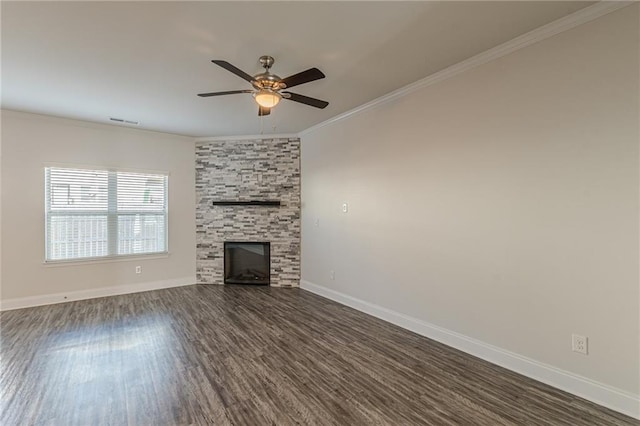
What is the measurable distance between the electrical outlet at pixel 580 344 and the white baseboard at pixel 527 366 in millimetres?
192

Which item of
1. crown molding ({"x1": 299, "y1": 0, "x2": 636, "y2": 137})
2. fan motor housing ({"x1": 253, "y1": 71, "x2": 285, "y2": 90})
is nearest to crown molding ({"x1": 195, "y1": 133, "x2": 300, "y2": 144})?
crown molding ({"x1": 299, "y1": 0, "x2": 636, "y2": 137})

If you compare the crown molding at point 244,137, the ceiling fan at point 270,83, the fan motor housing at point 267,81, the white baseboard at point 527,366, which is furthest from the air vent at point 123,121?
the white baseboard at point 527,366

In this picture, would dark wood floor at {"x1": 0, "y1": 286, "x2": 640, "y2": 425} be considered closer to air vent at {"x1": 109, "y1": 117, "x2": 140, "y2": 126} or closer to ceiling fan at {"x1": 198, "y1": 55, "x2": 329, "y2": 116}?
ceiling fan at {"x1": 198, "y1": 55, "x2": 329, "y2": 116}

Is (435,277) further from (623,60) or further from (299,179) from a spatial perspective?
(299,179)

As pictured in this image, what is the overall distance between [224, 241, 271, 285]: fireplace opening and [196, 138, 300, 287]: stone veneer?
0.10m

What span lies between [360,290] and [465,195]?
1936 mm

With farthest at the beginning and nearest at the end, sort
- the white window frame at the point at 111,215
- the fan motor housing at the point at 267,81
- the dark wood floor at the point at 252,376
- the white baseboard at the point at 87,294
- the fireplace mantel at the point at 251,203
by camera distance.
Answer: the fireplace mantel at the point at 251,203 < the white window frame at the point at 111,215 < the white baseboard at the point at 87,294 < the fan motor housing at the point at 267,81 < the dark wood floor at the point at 252,376

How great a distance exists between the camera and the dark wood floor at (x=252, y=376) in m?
1.97

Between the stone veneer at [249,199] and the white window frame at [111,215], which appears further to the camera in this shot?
the stone veneer at [249,199]

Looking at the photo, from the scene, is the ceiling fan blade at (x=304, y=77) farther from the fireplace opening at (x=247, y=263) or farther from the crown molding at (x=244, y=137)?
the fireplace opening at (x=247, y=263)

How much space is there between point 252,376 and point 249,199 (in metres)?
3.47

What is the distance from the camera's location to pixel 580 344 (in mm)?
2162

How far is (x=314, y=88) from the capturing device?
335 centimetres

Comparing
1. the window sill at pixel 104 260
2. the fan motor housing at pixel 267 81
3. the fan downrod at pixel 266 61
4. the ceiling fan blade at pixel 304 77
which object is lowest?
the window sill at pixel 104 260
